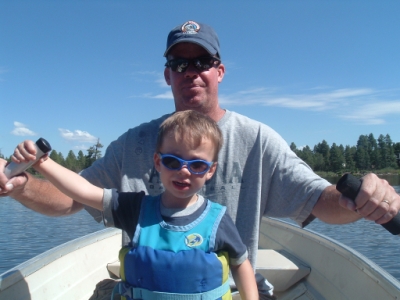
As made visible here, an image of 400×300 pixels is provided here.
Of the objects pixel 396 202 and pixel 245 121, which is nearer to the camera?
pixel 396 202

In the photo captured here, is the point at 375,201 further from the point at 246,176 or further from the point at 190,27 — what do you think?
the point at 190,27

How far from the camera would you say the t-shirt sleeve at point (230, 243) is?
80.6 inches

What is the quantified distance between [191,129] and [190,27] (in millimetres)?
1064

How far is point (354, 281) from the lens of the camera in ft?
10.2

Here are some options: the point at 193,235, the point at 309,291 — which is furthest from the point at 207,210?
the point at 309,291

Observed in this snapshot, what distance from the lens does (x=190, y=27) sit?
9.13 feet

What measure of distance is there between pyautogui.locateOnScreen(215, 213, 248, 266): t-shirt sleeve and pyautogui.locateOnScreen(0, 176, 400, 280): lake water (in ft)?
28.2

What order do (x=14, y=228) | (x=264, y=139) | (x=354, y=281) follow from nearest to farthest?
(x=264, y=139) < (x=354, y=281) < (x=14, y=228)

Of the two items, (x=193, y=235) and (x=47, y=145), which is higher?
(x=47, y=145)

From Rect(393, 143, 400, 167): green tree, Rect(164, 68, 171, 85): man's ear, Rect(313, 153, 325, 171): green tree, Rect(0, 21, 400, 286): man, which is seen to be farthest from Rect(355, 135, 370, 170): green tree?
Rect(0, 21, 400, 286): man

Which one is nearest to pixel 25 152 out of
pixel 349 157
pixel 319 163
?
pixel 319 163

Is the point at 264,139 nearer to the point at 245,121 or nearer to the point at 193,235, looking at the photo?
the point at 245,121

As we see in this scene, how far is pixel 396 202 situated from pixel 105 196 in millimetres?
1380

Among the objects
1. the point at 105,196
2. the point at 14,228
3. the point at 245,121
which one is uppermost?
the point at 245,121
